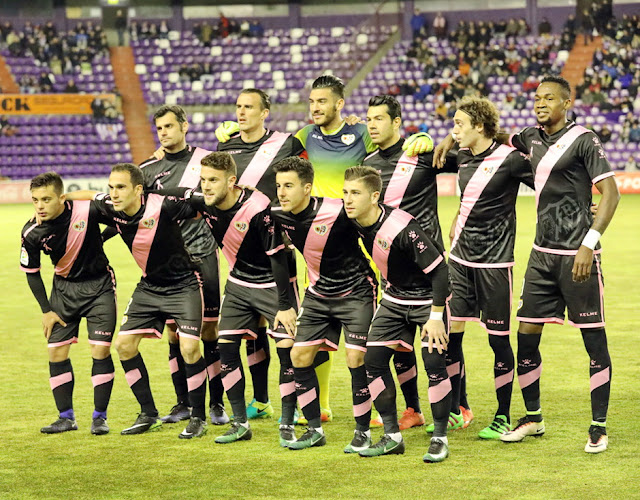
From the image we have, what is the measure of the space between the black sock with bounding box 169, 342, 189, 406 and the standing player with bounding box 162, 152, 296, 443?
0.67m

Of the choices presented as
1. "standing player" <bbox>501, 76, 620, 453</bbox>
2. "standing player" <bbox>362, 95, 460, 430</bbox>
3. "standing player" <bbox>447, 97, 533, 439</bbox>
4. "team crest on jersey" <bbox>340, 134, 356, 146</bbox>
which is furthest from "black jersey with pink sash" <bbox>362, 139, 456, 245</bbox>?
"standing player" <bbox>501, 76, 620, 453</bbox>

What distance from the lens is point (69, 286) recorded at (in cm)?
727

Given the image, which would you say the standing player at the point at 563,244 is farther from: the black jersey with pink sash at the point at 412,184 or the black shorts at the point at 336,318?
the black shorts at the point at 336,318

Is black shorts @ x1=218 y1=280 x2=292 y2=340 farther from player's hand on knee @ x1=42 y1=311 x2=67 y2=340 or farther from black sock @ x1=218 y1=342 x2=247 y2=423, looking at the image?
player's hand on knee @ x1=42 y1=311 x2=67 y2=340

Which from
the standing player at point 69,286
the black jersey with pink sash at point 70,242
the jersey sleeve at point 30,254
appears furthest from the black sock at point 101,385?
the jersey sleeve at point 30,254

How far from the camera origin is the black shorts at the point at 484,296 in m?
6.70

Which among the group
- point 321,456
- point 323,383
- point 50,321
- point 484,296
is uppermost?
point 484,296

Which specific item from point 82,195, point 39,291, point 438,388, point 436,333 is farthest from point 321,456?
point 82,195

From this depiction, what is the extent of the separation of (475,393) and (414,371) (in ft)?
4.00

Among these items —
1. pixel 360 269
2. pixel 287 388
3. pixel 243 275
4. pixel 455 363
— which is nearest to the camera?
pixel 360 269

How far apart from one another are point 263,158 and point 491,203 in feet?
6.00

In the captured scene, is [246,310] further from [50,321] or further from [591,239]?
[591,239]

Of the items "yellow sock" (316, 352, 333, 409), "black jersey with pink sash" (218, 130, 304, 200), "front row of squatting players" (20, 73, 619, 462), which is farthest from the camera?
"black jersey with pink sash" (218, 130, 304, 200)

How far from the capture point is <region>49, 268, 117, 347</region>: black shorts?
7.14 m
